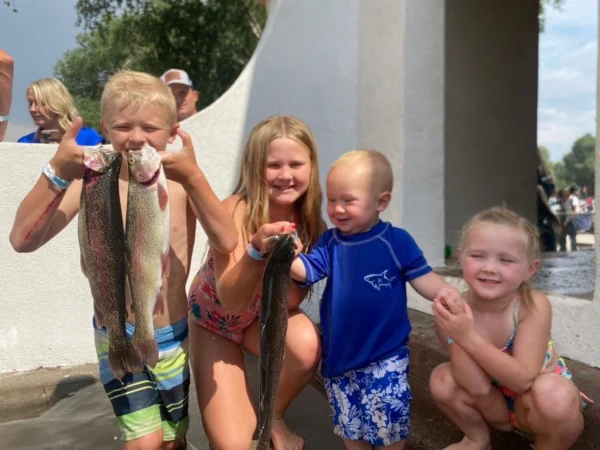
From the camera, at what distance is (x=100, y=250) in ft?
6.76

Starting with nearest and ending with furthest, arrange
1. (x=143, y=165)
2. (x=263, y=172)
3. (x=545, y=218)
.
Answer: (x=143, y=165), (x=263, y=172), (x=545, y=218)

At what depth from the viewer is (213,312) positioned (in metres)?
2.93

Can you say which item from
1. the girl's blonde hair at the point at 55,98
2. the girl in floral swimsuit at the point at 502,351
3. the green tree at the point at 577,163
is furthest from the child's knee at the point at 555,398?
the green tree at the point at 577,163

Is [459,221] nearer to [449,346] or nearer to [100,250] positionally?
[449,346]

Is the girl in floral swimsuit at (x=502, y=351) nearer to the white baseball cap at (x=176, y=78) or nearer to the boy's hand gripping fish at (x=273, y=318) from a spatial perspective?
the boy's hand gripping fish at (x=273, y=318)

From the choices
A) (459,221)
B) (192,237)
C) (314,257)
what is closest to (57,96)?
(192,237)

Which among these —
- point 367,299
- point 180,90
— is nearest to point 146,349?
point 367,299

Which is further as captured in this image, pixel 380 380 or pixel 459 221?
pixel 459 221

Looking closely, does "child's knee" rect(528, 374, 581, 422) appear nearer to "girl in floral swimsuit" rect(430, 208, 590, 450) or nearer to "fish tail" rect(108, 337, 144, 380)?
"girl in floral swimsuit" rect(430, 208, 590, 450)

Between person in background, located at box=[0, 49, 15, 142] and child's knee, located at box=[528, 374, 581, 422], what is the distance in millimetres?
3361

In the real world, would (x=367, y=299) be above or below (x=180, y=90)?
below

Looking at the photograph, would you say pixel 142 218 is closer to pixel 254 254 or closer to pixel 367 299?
pixel 254 254

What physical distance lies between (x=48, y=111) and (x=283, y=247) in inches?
139

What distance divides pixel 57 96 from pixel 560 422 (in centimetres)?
438
